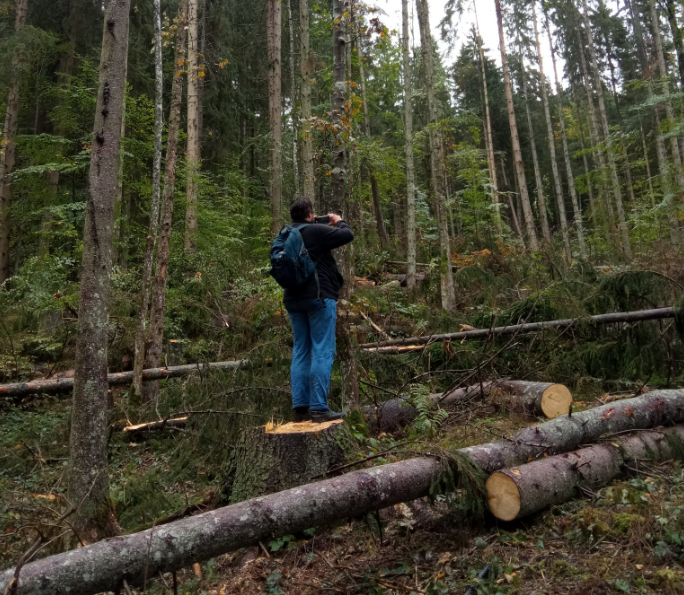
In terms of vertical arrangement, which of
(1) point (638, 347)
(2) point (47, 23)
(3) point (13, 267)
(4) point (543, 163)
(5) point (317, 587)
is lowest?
(5) point (317, 587)

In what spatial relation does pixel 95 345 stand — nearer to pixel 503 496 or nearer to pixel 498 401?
pixel 503 496

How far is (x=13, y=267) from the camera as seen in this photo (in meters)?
21.7

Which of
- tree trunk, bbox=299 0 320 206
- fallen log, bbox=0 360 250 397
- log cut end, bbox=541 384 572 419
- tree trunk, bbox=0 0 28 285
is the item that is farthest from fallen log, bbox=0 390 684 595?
tree trunk, bbox=0 0 28 285

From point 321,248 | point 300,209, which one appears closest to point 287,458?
point 321,248

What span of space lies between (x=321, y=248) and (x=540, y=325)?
4.56 meters

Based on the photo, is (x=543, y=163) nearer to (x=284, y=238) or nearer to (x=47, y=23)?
(x=47, y=23)

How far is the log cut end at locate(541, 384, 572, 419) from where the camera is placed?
609 cm

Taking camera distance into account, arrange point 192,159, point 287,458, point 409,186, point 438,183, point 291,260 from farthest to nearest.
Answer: point 409,186 < point 192,159 < point 438,183 < point 291,260 < point 287,458

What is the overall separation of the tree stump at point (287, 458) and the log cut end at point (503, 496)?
4.39 feet

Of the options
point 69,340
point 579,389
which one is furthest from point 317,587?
point 69,340

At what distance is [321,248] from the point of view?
199 inches

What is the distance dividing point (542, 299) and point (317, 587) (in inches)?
261

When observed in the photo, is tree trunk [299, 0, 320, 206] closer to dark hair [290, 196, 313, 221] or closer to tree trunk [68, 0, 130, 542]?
dark hair [290, 196, 313, 221]

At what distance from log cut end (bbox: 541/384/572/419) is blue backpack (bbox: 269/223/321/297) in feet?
11.5
